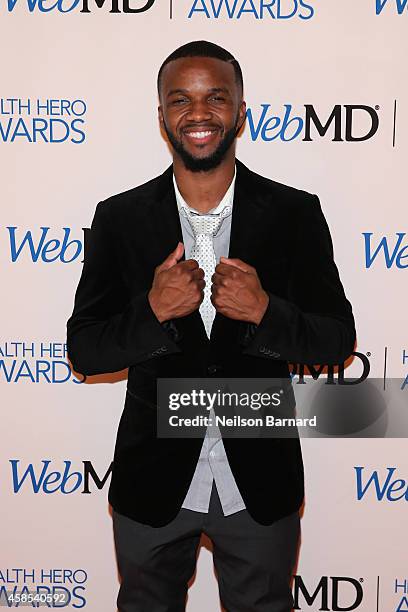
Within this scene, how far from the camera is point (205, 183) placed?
168cm

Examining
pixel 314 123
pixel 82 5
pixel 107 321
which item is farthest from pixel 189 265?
pixel 82 5

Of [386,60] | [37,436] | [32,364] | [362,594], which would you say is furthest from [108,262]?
[362,594]

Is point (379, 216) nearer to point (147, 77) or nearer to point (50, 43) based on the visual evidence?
point (147, 77)

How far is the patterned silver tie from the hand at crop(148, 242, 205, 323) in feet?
0.45

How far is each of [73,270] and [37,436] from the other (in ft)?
1.88

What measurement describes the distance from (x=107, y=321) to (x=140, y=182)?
2.25ft

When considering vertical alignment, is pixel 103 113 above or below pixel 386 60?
below

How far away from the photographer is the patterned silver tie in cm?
167

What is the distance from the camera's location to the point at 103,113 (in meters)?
2.17

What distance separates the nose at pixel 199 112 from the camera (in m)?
1.59

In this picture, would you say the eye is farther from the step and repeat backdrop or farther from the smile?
the step and repeat backdrop

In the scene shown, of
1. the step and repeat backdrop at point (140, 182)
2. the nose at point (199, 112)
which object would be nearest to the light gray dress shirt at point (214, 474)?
the nose at point (199, 112)

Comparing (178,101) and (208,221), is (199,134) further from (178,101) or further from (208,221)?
(208,221)

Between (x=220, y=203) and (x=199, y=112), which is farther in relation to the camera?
(x=220, y=203)
